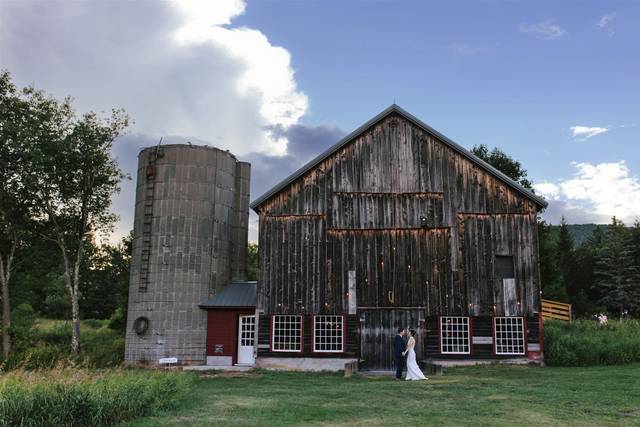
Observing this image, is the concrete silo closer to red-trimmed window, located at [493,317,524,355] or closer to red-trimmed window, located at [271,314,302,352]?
red-trimmed window, located at [271,314,302,352]

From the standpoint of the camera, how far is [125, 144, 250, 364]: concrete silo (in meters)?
28.3

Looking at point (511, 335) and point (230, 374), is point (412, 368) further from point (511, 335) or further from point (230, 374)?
point (230, 374)

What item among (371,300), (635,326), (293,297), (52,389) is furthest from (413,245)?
(52,389)

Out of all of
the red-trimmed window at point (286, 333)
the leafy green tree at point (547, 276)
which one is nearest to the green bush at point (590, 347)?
the red-trimmed window at point (286, 333)

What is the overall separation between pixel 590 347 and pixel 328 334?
36.5 ft

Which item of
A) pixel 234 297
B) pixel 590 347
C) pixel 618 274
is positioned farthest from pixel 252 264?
pixel 590 347

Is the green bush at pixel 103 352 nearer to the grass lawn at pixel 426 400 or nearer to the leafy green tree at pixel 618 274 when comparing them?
the grass lawn at pixel 426 400

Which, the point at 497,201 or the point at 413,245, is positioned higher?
the point at 497,201

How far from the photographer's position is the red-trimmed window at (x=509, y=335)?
2545 centimetres

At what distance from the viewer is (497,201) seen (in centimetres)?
2622

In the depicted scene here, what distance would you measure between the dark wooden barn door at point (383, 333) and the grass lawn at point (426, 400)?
11.6 ft

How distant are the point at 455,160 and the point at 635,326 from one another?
1240 centimetres

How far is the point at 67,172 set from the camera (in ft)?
106

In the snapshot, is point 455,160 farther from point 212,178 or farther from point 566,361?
point 212,178
